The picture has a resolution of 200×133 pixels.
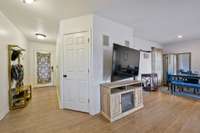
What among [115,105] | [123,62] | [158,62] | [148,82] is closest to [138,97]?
[115,105]

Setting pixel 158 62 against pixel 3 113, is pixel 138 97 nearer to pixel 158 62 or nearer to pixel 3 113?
pixel 3 113

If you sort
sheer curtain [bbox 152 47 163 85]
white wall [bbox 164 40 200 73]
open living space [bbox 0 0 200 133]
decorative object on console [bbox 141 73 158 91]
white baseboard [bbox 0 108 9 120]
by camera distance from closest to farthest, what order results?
open living space [bbox 0 0 200 133]
white baseboard [bbox 0 108 9 120]
decorative object on console [bbox 141 73 158 91]
white wall [bbox 164 40 200 73]
sheer curtain [bbox 152 47 163 85]

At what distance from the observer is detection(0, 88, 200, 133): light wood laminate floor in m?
2.36

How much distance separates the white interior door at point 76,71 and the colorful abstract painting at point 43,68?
406 cm

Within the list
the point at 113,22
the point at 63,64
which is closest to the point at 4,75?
the point at 63,64

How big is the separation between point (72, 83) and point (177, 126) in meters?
2.60

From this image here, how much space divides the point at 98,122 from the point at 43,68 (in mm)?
5424

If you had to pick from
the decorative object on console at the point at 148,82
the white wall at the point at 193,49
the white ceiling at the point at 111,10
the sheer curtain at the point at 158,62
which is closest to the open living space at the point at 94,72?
the white ceiling at the point at 111,10

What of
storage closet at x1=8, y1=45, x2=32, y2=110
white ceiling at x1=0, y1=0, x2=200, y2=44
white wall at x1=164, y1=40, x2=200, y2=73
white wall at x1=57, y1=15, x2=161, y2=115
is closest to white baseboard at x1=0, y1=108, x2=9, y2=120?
storage closet at x1=8, y1=45, x2=32, y2=110

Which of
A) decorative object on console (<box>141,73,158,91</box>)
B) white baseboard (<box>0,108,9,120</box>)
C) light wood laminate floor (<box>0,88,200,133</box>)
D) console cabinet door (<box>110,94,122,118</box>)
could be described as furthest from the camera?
decorative object on console (<box>141,73,158,91</box>)

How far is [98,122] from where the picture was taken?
106 inches

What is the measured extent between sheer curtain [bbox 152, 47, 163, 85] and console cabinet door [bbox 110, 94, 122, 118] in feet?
15.1

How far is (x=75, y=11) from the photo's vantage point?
9.75 feet

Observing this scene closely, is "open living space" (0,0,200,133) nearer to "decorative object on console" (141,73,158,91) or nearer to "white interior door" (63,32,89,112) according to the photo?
"white interior door" (63,32,89,112)
